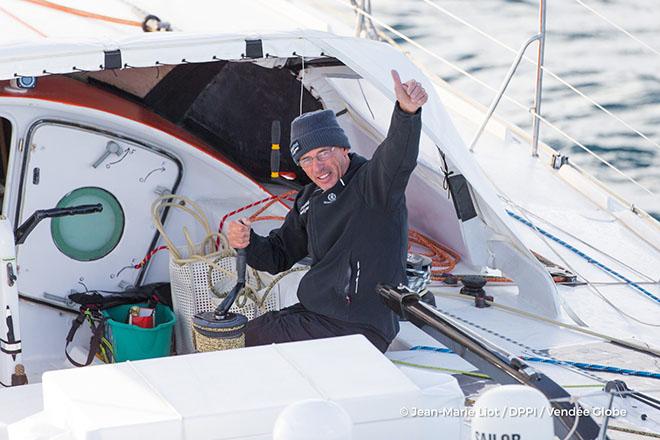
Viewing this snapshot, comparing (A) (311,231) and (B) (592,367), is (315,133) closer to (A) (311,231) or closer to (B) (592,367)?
(A) (311,231)

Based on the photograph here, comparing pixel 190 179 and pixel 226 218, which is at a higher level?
pixel 190 179

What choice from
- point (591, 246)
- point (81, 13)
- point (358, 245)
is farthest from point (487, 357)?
point (81, 13)

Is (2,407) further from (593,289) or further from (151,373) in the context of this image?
(593,289)

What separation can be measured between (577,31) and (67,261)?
28.6ft

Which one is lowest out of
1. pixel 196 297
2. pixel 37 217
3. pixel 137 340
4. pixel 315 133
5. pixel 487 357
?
pixel 137 340

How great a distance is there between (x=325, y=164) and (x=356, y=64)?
1.51ft

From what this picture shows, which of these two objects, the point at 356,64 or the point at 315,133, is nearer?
the point at 315,133

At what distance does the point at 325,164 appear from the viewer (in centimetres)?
390

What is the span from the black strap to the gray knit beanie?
42.3 inches

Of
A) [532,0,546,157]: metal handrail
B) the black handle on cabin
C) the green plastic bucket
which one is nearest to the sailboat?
the black handle on cabin

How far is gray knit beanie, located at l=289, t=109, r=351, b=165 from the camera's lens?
3.86 meters

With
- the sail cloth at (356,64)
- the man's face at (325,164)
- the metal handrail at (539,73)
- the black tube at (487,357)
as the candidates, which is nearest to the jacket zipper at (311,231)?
the man's face at (325,164)

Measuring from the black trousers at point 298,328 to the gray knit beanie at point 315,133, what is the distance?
1.74 ft

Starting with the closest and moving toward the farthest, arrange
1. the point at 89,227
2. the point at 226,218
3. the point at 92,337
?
1. the point at 92,337
2. the point at 89,227
3. the point at 226,218
